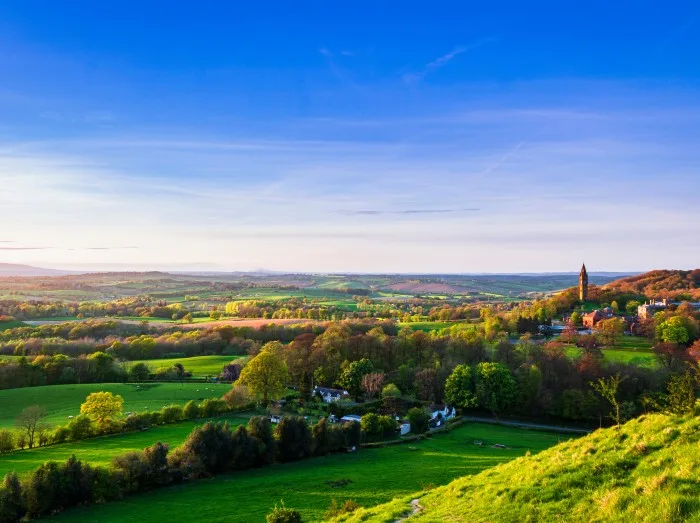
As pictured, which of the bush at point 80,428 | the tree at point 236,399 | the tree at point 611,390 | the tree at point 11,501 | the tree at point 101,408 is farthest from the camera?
the tree at point 236,399

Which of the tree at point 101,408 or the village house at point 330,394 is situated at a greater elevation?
the tree at point 101,408

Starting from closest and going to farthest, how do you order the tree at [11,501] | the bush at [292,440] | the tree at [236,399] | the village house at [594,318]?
the tree at [11,501]
the bush at [292,440]
the tree at [236,399]
the village house at [594,318]

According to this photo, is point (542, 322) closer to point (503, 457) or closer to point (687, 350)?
point (687, 350)

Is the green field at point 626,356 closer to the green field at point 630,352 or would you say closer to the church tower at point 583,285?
the green field at point 630,352

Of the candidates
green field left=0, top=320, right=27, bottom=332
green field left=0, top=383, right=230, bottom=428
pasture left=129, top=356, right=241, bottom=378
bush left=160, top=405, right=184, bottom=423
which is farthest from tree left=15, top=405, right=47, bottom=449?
green field left=0, top=320, right=27, bottom=332

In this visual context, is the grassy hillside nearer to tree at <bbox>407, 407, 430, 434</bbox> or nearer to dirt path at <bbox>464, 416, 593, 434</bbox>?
tree at <bbox>407, 407, 430, 434</bbox>

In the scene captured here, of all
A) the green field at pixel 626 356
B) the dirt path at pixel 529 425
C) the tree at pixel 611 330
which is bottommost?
the dirt path at pixel 529 425

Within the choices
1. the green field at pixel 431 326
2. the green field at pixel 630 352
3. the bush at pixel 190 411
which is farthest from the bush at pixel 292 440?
the green field at pixel 431 326
